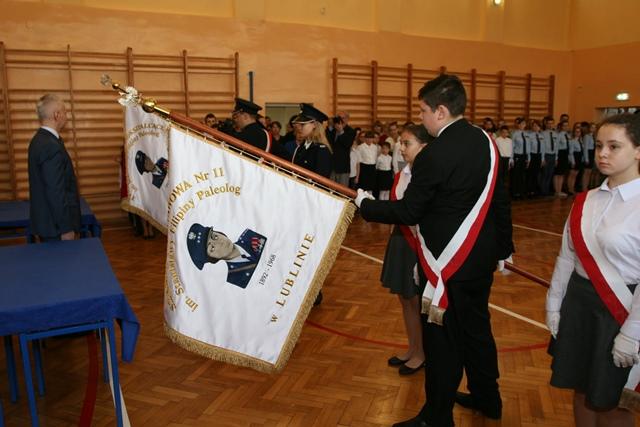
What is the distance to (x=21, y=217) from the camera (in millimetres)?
4000

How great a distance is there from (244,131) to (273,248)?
1.90 meters

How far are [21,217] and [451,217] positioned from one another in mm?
3364

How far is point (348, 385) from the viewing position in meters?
2.96

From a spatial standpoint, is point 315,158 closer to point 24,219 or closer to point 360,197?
point 360,197

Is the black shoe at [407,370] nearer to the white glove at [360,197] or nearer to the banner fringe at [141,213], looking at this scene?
the white glove at [360,197]

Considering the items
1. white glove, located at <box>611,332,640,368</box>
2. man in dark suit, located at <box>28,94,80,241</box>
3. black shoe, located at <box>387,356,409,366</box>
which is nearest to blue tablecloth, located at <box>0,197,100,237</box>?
man in dark suit, located at <box>28,94,80,241</box>

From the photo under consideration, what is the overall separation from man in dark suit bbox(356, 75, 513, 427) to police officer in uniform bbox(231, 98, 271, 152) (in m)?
2.02

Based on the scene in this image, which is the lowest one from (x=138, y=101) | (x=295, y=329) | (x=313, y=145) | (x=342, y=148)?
(x=295, y=329)

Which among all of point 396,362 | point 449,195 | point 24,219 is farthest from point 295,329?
point 24,219

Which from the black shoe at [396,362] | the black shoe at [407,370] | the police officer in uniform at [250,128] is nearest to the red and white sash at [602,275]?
the black shoe at [407,370]

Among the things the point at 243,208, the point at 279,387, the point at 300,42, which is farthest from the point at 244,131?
the point at 300,42

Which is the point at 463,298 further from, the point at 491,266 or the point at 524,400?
the point at 524,400

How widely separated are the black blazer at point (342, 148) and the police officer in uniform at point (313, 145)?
4.37m

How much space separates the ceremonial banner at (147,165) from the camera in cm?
333
